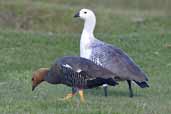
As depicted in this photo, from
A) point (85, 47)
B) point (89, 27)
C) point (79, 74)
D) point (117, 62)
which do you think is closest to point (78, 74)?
point (79, 74)

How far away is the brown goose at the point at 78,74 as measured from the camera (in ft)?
31.8

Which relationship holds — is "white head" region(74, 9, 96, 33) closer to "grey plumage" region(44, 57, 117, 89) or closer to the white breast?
the white breast

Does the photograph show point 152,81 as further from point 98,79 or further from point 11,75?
point 98,79

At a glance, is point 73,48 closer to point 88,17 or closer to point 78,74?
point 88,17

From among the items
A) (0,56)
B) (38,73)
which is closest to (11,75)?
(0,56)

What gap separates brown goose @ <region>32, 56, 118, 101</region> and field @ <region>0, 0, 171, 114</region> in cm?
29

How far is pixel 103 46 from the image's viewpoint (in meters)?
12.1

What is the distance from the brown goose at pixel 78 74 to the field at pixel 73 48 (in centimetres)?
29

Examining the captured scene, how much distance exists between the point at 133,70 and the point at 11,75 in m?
3.92

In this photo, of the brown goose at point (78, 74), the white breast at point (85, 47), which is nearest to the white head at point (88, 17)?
the white breast at point (85, 47)

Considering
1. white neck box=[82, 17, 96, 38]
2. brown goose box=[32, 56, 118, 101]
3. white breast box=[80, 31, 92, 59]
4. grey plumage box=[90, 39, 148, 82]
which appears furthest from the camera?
white neck box=[82, 17, 96, 38]

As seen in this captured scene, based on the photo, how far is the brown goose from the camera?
381 inches

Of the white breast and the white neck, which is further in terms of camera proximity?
the white neck

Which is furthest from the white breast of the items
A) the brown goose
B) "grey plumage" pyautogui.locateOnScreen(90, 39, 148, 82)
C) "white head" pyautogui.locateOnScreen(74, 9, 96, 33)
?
the brown goose
